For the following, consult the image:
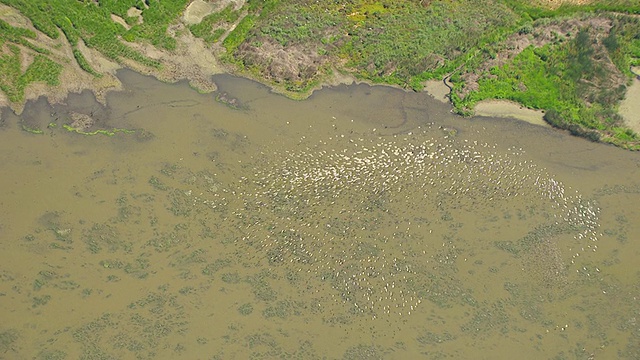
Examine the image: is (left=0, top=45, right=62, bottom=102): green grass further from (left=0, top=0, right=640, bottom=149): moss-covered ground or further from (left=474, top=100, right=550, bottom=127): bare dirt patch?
(left=474, top=100, right=550, bottom=127): bare dirt patch

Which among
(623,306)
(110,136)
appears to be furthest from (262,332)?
(623,306)

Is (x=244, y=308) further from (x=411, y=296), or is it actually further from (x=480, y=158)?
(x=480, y=158)

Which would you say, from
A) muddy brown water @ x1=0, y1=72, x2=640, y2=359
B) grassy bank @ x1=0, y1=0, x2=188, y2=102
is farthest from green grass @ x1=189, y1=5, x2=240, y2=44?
muddy brown water @ x1=0, y1=72, x2=640, y2=359

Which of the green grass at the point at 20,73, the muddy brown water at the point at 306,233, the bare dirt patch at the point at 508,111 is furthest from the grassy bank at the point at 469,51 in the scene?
the green grass at the point at 20,73

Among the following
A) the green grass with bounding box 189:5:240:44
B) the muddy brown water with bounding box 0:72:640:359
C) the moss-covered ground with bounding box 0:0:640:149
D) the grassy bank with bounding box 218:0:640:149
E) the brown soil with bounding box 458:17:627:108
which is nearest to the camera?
the muddy brown water with bounding box 0:72:640:359

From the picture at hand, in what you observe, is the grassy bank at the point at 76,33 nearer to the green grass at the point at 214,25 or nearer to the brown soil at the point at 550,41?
the green grass at the point at 214,25

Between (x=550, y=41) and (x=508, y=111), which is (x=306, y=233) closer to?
(x=508, y=111)
